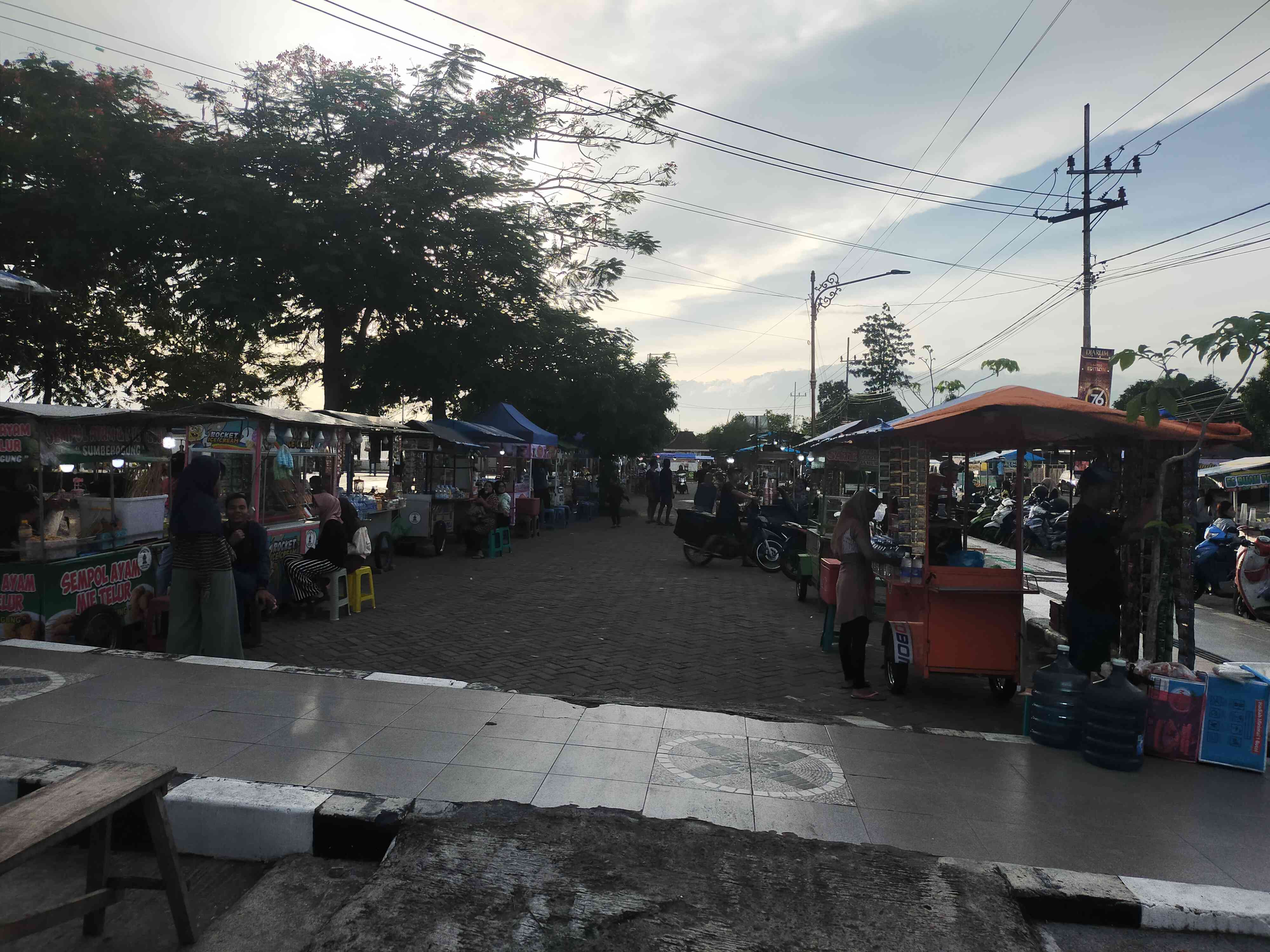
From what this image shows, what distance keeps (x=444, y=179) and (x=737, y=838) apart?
14.8 m

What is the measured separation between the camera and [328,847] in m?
3.77

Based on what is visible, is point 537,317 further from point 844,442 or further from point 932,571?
point 932,571

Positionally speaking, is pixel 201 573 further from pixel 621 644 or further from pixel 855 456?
pixel 855 456

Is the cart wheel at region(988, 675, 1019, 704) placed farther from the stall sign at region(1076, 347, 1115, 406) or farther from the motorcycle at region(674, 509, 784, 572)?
the stall sign at region(1076, 347, 1115, 406)

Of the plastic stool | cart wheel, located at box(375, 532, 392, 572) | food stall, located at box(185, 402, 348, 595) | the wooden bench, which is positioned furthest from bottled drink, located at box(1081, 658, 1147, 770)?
cart wheel, located at box(375, 532, 392, 572)

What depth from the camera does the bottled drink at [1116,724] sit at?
4.85 meters

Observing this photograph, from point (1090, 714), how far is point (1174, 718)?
0.58 meters

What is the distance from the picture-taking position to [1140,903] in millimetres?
3363

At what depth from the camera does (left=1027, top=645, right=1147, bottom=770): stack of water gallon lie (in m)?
4.86

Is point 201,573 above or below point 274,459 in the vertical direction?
below

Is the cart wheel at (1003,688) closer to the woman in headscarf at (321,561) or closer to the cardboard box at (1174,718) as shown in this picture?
the cardboard box at (1174,718)

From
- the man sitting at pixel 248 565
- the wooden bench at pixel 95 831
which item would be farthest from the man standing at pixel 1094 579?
the man sitting at pixel 248 565

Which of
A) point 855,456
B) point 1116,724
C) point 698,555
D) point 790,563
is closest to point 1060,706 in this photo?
point 1116,724

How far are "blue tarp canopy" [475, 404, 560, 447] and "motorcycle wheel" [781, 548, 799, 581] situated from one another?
332 inches
